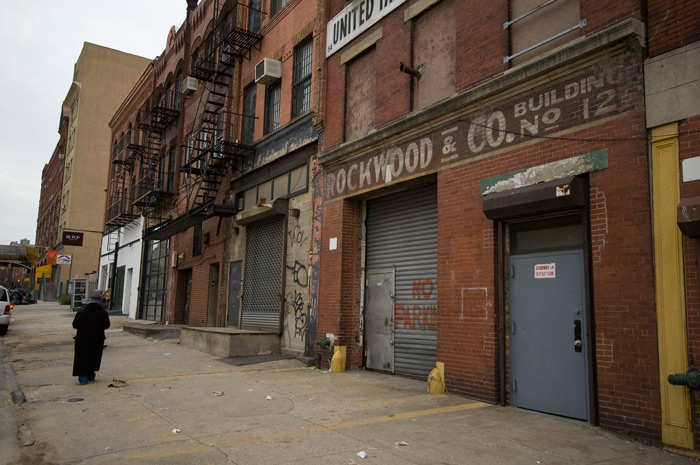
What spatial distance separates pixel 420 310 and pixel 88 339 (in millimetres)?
6282

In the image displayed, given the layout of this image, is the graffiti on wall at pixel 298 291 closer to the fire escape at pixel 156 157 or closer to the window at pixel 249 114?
the window at pixel 249 114

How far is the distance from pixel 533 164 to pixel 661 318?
283cm

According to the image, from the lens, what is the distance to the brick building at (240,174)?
1398 cm

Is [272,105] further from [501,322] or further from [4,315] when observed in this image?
[4,315]

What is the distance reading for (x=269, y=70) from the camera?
15.5m

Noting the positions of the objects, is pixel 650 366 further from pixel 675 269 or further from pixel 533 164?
pixel 533 164

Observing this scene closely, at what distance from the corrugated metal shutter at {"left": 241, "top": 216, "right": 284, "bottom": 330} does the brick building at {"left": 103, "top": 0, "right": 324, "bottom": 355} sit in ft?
0.11

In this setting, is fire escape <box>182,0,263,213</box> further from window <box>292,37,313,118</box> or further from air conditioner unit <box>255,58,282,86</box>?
window <box>292,37,313,118</box>

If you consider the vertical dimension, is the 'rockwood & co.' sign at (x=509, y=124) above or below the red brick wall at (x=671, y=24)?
below

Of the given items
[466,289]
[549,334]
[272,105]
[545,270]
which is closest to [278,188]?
[272,105]

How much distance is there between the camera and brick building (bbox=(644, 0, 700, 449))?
18.5 feet

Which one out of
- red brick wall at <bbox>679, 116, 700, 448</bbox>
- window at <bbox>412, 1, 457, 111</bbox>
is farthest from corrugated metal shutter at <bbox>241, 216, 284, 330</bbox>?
red brick wall at <bbox>679, 116, 700, 448</bbox>

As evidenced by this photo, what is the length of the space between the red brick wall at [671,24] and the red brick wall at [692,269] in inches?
40.7

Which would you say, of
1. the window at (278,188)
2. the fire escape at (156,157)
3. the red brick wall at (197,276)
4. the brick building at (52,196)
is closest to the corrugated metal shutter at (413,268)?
the window at (278,188)
